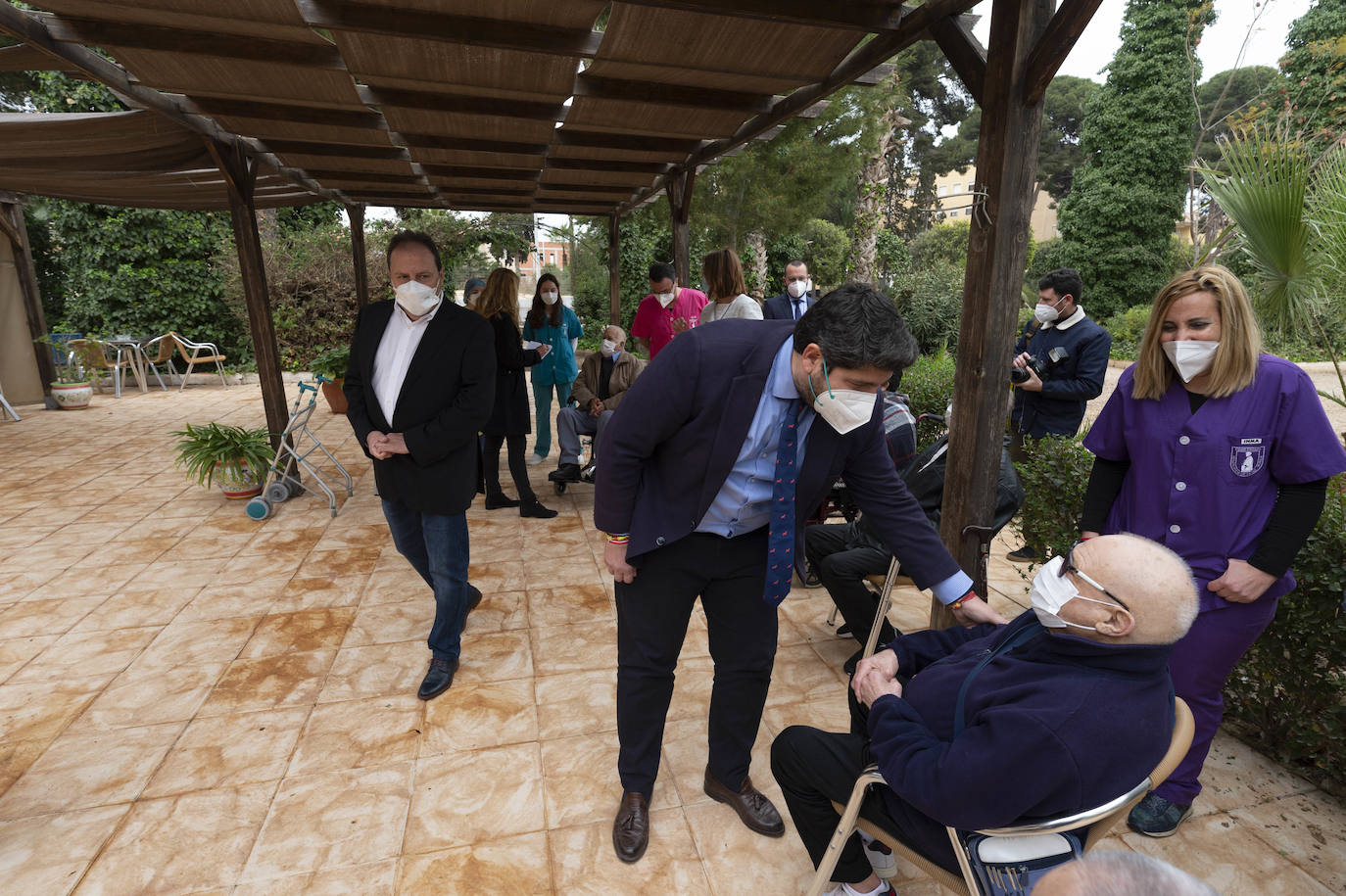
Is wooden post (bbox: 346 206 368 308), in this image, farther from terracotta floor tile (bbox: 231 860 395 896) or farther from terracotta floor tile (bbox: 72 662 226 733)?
terracotta floor tile (bbox: 231 860 395 896)

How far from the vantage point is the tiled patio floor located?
2.10 m

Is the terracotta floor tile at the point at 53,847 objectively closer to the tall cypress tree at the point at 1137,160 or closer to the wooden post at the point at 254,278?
the wooden post at the point at 254,278

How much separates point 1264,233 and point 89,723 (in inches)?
207

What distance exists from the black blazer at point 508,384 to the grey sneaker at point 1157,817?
13.1 ft

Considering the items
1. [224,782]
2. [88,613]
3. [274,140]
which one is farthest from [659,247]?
[224,782]

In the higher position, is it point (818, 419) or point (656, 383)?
point (656, 383)

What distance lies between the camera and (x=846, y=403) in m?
1.66

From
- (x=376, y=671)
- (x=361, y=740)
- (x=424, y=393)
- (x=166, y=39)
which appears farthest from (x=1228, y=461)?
(x=166, y=39)

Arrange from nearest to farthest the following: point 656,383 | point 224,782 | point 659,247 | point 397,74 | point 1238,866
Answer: point 656,383, point 1238,866, point 224,782, point 397,74, point 659,247

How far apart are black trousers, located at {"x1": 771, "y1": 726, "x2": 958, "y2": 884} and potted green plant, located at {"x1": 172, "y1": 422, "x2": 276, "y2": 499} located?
5214mm

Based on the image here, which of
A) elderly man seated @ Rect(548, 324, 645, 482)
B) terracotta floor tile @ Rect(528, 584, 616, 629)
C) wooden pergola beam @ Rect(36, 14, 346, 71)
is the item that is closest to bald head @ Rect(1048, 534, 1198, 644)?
terracotta floor tile @ Rect(528, 584, 616, 629)

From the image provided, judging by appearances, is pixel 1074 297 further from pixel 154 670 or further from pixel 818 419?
pixel 154 670

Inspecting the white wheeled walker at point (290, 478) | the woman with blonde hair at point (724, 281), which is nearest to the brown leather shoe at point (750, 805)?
the woman with blonde hair at point (724, 281)

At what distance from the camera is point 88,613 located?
370 cm
